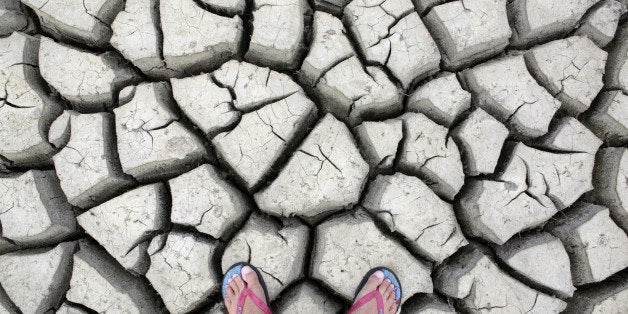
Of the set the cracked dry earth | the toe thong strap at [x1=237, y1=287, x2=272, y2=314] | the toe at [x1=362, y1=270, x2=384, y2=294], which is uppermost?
the cracked dry earth

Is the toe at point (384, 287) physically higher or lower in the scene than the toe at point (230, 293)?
higher

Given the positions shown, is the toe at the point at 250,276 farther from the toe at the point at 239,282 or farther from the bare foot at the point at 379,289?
the bare foot at the point at 379,289

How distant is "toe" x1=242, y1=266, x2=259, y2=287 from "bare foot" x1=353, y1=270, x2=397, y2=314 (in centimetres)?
40

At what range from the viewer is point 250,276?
1643 millimetres

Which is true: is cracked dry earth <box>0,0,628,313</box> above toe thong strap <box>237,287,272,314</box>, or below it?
above

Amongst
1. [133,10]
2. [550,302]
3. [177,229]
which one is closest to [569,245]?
[550,302]

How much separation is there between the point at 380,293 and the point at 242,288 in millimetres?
513

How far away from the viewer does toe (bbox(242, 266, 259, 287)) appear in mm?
1625

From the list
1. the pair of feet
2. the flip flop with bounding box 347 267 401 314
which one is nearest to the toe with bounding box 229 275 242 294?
the pair of feet

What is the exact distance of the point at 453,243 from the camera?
173 cm

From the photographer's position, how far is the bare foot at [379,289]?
1626 mm

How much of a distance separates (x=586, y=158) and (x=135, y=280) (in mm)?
1940

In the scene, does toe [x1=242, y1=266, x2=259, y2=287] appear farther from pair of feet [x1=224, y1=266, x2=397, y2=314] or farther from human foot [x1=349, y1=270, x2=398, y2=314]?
human foot [x1=349, y1=270, x2=398, y2=314]

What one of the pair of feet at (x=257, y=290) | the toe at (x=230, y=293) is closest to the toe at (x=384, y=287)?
→ the pair of feet at (x=257, y=290)
